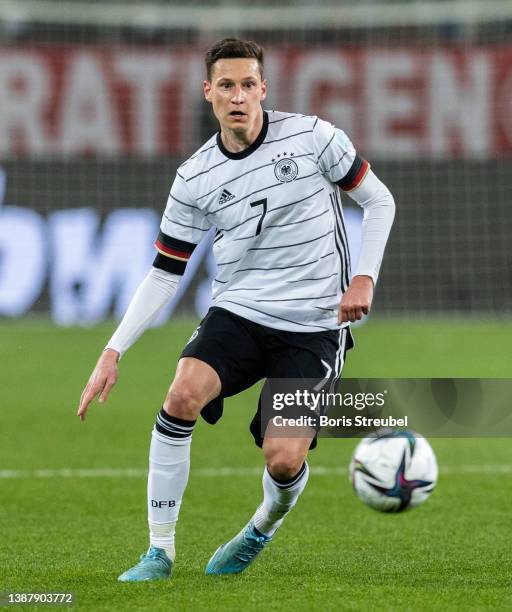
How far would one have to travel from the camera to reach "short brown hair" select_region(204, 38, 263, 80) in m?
5.34

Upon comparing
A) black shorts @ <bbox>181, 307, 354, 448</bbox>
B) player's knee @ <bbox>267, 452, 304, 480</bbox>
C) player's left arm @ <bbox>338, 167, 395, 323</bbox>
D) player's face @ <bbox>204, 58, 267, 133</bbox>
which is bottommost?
player's knee @ <bbox>267, 452, 304, 480</bbox>

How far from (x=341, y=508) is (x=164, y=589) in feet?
8.04

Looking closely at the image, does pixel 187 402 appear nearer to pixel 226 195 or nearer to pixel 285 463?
pixel 285 463

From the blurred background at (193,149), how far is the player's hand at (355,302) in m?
13.1

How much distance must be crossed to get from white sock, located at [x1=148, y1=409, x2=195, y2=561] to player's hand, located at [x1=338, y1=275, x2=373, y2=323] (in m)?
0.76

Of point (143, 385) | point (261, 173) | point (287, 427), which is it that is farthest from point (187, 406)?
point (143, 385)

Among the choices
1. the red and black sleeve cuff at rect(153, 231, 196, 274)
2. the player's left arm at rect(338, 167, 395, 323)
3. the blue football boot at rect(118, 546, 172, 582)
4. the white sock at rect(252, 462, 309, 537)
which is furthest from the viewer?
the red and black sleeve cuff at rect(153, 231, 196, 274)

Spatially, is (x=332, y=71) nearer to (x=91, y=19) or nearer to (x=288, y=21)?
(x=288, y=21)

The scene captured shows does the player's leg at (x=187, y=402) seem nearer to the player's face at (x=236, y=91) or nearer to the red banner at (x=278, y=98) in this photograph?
the player's face at (x=236, y=91)

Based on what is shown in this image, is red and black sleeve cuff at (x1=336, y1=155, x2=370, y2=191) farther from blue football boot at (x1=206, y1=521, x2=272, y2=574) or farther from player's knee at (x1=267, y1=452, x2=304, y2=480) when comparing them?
blue football boot at (x1=206, y1=521, x2=272, y2=574)

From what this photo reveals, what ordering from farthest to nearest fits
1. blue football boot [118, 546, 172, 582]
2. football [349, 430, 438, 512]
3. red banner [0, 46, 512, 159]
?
Result: red banner [0, 46, 512, 159] < football [349, 430, 438, 512] < blue football boot [118, 546, 172, 582]

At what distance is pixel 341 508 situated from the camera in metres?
7.25

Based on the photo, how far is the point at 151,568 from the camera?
5.12 metres

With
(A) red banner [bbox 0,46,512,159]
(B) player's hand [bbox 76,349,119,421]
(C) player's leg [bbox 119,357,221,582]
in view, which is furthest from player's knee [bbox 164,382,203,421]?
(A) red banner [bbox 0,46,512,159]
